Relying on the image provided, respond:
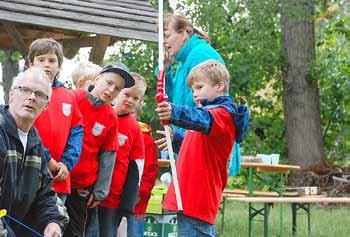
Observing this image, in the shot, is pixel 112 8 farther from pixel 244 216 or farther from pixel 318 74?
pixel 318 74

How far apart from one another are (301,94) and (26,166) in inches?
560

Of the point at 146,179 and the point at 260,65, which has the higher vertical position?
the point at 260,65

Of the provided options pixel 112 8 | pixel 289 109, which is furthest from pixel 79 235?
pixel 289 109

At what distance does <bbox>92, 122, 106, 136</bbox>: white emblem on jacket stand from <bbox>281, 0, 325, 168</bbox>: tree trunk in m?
12.3

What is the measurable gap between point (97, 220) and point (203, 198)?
1.13 meters

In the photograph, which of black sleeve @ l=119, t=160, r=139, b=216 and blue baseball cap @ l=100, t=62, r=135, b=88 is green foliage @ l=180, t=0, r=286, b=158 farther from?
blue baseball cap @ l=100, t=62, r=135, b=88

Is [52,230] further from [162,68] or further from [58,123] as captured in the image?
[58,123]

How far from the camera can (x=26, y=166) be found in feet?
11.8

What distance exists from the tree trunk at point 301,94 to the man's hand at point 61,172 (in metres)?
12.8

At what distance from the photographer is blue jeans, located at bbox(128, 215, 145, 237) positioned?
592 centimetres

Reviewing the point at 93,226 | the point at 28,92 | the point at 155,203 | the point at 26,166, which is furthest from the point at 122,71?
the point at 155,203

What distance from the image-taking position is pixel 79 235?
205 inches

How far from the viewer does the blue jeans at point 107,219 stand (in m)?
5.58

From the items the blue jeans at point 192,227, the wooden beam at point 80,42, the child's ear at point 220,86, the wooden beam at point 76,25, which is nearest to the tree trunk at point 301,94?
the wooden beam at point 80,42
